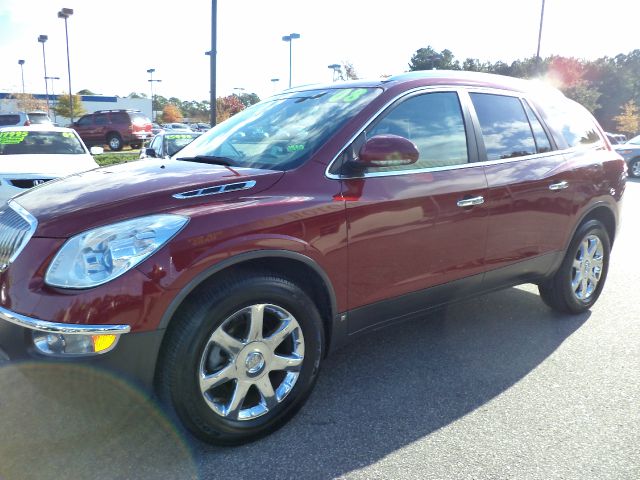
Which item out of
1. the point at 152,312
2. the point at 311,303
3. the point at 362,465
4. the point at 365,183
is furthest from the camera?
the point at 365,183

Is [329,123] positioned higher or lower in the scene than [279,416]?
higher

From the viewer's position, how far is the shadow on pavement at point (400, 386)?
2500 mm

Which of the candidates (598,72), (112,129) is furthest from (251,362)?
(598,72)

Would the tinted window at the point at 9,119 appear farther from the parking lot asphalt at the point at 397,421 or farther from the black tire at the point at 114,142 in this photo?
the parking lot asphalt at the point at 397,421

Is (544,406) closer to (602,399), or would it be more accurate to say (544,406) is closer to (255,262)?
(602,399)

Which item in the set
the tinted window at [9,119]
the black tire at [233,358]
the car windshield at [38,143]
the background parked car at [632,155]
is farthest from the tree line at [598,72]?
the black tire at [233,358]

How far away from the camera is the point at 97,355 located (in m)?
2.15

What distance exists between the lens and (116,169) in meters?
3.20

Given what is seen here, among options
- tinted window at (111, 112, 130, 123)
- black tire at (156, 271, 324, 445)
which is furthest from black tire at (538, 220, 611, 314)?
tinted window at (111, 112, 130, 123)

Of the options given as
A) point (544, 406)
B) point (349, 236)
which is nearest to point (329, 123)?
point (349, 236)

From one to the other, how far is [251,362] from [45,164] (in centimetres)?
618

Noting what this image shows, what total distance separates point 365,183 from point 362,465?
1410mm

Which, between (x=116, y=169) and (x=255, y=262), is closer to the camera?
(x=255, y=262)

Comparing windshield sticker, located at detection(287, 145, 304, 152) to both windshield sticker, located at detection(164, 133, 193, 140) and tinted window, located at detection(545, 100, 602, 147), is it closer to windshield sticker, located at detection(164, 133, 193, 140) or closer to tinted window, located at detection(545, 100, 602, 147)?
tinted window, located at detection(545, 100, 602, 147)
